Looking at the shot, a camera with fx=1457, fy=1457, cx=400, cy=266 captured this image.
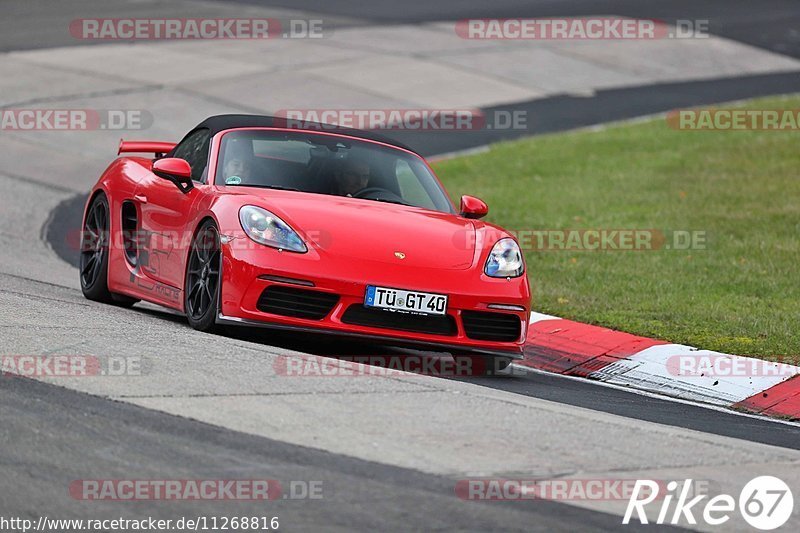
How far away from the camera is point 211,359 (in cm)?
698

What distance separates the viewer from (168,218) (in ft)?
29.5

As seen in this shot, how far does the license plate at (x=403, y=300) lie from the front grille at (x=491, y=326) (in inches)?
8.7

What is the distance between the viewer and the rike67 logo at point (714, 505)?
5281 mm

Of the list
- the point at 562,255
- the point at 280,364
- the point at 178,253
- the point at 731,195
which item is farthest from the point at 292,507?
the point at 731,195

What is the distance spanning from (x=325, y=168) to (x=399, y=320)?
150 cm

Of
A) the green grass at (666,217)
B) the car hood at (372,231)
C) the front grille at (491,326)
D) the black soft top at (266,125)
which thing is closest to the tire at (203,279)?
the car hood at (372,231)

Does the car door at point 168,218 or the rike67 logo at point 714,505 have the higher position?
the car door at point 168,218

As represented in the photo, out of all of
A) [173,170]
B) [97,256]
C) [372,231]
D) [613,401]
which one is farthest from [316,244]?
[97,256]

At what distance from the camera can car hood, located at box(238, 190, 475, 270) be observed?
8016mm

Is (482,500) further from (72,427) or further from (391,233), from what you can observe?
(391,233)

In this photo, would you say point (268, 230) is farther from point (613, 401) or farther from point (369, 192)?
point (613, 401)

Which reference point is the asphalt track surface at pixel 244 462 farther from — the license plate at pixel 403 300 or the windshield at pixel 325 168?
the windshield at pixel 325 168

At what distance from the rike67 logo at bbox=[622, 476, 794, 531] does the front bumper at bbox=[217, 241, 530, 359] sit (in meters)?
2.59

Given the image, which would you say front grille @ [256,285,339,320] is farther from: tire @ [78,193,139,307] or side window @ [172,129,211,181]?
tire @ [78,193,139,307]
